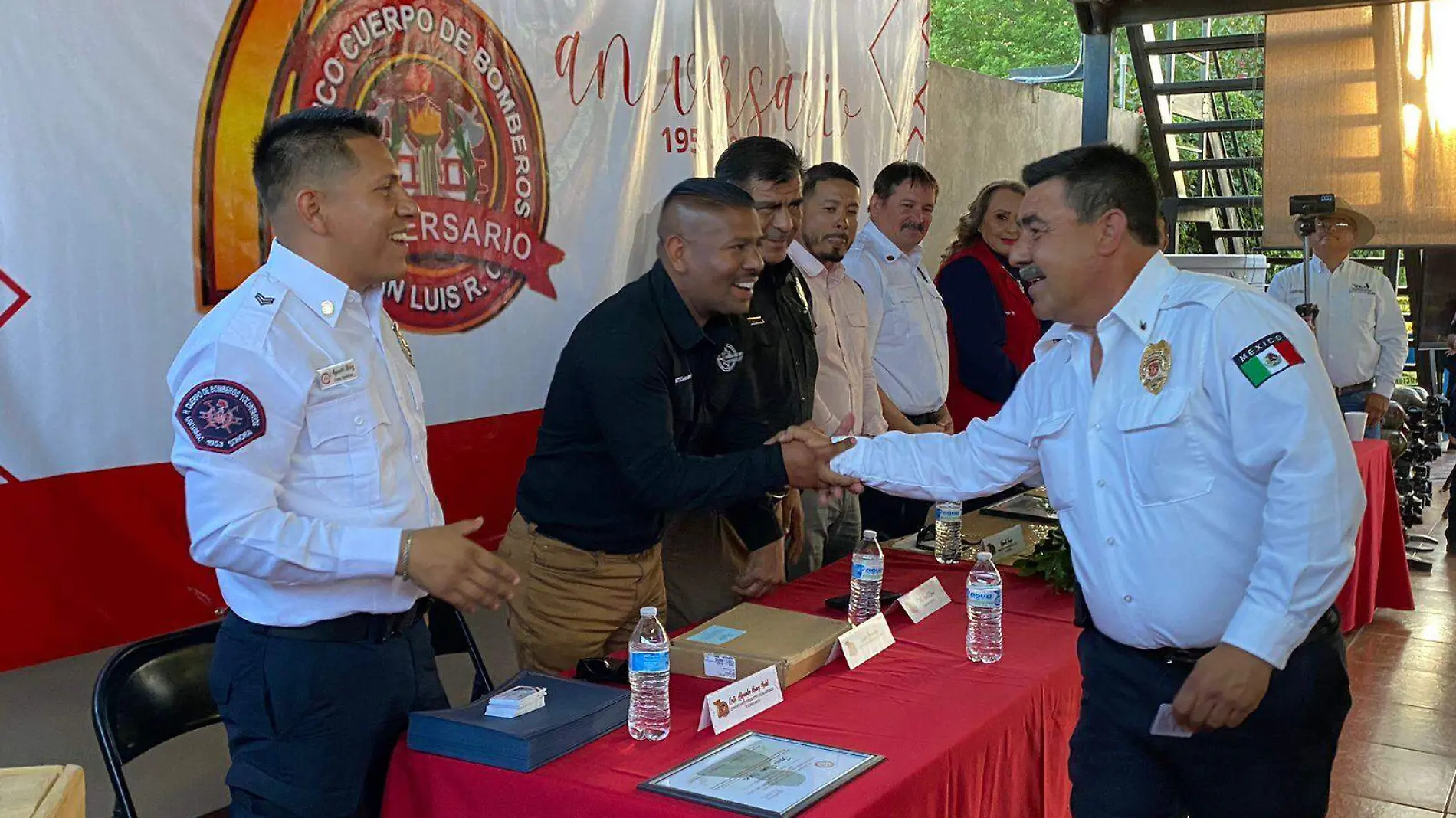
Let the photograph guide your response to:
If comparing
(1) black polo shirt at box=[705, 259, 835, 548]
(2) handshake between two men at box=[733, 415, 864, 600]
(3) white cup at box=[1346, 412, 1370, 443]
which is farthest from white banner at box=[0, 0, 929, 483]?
(3) white cup at box=[1346, 412, 1370, 443]

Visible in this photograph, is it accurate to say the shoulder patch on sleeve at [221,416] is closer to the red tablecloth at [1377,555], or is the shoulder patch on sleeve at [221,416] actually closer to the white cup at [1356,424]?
the red tablecloth at [1377,555]

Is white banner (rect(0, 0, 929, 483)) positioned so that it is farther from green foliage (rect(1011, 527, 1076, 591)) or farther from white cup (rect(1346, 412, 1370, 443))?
white cup (rect(1346, 412, 1370, 443))

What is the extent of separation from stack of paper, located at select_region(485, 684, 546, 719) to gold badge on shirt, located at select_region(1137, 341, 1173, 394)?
3.36 feet

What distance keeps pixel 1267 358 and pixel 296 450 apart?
1.40 meters

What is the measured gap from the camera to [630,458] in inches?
95.0

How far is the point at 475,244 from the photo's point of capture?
339 cm

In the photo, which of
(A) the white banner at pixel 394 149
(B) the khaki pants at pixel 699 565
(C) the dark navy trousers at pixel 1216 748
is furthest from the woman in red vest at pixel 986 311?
(C) the dark navy trousers at pixel 1216 748

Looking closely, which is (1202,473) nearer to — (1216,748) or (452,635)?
(1216,748)

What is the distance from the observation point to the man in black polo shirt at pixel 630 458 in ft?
7.97

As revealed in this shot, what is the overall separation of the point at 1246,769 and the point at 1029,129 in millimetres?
7080

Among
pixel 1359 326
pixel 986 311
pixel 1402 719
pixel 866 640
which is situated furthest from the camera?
pixel 1359 326

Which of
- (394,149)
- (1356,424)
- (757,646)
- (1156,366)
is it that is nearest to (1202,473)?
(1156,366)

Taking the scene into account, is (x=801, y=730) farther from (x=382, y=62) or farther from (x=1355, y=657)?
(x=1355, y=657)

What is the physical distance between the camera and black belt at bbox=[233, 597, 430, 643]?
1.87 meters
